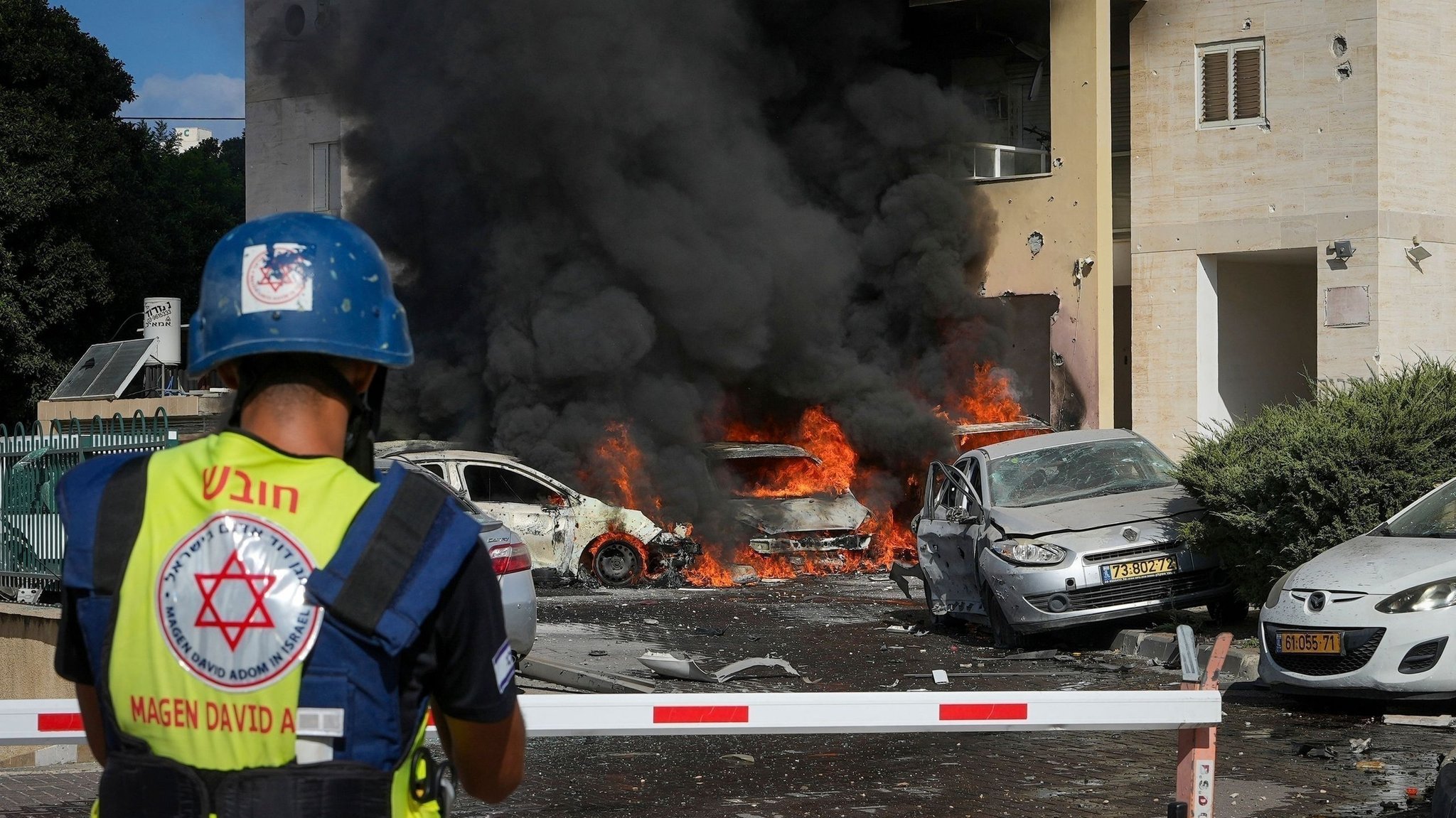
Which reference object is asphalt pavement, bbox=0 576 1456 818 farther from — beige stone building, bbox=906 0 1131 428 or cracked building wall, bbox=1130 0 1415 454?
beige stone building, bbox=906 0 1131 428

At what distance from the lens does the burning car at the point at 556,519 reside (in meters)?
16.2

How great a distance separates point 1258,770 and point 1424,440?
4003 mm

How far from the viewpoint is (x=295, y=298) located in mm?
1802

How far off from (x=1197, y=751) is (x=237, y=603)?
9.44 ft

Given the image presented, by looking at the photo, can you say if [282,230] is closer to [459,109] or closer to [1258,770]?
[1258,770]

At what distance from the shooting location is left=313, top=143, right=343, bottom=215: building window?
1164 inches

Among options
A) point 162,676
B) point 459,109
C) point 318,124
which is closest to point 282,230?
point 162,676

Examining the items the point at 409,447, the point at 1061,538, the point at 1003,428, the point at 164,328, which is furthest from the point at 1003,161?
the point at 1061,538

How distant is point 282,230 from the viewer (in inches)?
73.2

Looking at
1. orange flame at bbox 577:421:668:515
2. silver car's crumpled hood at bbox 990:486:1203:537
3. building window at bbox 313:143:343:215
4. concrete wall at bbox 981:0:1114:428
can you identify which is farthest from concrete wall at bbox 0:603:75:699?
building window at bbox 313:143:343:215

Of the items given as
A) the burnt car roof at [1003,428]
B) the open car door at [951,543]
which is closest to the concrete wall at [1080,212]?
the burnt car roof at [1003,428]

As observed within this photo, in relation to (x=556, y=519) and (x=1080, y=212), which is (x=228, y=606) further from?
(x=1080, y=212)

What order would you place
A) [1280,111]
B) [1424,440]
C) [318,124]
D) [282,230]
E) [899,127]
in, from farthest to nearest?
[318,124]
[899,127]
[1280,111]
[1424,440]
[282,230]

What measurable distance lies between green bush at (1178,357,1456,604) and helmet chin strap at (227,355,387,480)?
9311 millimetres
